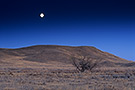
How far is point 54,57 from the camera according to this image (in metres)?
91.2

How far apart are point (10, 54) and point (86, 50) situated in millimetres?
37131

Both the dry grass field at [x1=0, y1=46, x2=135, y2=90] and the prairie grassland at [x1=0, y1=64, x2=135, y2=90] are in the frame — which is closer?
the prairie grassland at [x1=0, y1=64, x2=135, y2=90]

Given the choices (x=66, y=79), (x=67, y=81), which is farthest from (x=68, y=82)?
(x=66, y=79)

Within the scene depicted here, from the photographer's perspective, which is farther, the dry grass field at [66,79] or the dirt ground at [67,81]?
the dry grass field at [66,79]

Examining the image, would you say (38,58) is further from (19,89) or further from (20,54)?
(19,89)

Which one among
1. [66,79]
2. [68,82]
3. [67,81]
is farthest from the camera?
[66,79]

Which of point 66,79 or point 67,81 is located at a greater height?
point 66,79

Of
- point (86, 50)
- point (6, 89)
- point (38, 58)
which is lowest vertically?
point (6, 89)

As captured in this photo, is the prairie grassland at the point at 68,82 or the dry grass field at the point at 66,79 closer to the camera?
the prairie grassland at the point at 68,82

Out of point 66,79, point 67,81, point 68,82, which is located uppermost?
point 66,79

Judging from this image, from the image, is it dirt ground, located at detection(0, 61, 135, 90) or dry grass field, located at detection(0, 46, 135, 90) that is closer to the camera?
dirt ground, located at detection(0, 61, 135, 90)

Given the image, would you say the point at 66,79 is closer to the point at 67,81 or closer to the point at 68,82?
the point at 67,81

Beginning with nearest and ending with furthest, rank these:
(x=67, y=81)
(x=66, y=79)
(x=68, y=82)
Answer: (x=68, y=82) → (x=67, y=81) → (x=66, y=79)

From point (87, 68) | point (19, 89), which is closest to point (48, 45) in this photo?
point (87, 68)
